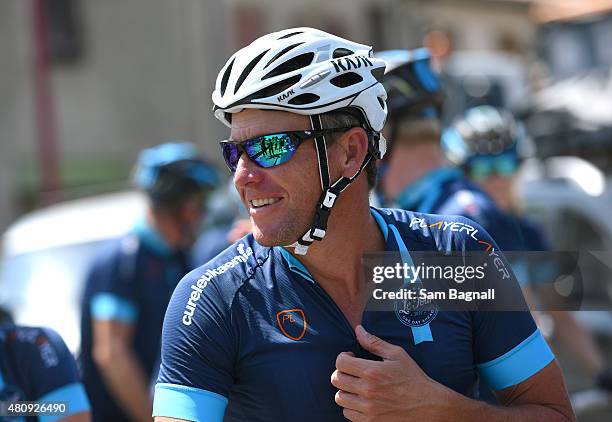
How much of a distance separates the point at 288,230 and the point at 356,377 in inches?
17.1

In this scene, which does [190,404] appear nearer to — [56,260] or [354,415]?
[354,415]

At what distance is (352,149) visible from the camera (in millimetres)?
2793

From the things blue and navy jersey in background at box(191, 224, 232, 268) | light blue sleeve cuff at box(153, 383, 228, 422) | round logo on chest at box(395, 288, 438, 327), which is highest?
round logo on chest at box(395, 288, 438, 327)

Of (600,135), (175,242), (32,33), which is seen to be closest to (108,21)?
(32,33)

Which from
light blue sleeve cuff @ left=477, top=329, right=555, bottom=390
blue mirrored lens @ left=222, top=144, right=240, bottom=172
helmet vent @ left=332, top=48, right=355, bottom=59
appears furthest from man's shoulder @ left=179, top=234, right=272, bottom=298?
light blue sleeve cuff @ left=477, top=329, right=555, bottom=390

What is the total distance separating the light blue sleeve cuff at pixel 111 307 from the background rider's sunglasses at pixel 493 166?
2074 millimetres

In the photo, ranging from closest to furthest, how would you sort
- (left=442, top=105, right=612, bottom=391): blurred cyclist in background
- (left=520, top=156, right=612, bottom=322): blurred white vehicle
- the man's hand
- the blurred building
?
1. the man's hand
2. (left=442, top=105, right=612, bottom=391): blurred cyclist in background
3. (left=520, top=156, right=612, bottom=322): blurred white vehicle
4. the blurred building

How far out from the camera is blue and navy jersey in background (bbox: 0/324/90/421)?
324 cm

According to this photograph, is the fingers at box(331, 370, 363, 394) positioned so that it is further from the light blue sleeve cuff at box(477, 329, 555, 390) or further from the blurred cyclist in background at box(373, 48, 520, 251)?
the blurred cyclist in background at box(373, 48, 520, 251)

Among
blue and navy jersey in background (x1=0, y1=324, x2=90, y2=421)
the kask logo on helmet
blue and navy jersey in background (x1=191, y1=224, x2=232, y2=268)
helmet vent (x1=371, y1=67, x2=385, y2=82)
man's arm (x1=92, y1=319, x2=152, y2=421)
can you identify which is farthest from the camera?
blue and navy jersey in background (x1=191, y1=224, x2=232, y2=268)

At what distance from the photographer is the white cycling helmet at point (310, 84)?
2645mm

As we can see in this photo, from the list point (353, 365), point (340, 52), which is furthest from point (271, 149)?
point (353, 365)

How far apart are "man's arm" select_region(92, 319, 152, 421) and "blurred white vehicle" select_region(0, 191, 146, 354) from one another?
1.42 m

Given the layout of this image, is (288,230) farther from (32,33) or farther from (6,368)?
(32,33)
